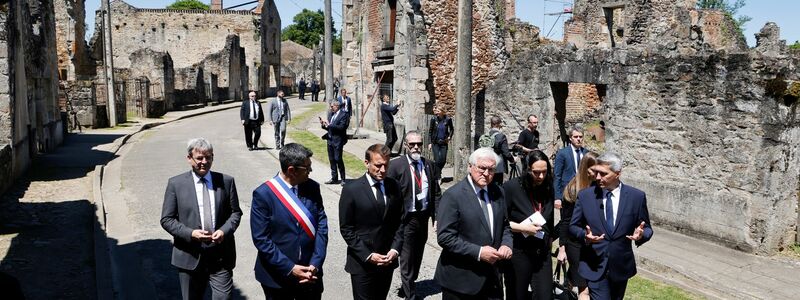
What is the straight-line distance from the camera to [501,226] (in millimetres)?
4805

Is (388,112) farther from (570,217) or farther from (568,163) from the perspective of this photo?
(570,217)

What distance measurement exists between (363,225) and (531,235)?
136 centimetres

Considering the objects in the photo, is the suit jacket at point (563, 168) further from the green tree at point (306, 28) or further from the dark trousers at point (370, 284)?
the green tree at point (306, 28)

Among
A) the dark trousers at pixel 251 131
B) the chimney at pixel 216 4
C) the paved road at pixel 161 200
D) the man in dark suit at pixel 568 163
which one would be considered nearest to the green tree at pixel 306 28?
the chimney at pixel 216 4

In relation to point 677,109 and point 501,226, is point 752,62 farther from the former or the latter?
point 501,226

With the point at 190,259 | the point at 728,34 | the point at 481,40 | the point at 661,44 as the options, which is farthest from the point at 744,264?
the point at 728,34

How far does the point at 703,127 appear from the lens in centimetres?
934

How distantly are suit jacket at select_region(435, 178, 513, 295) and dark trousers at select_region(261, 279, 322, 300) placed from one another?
3.12ft

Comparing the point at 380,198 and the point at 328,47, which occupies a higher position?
the point at 328,47

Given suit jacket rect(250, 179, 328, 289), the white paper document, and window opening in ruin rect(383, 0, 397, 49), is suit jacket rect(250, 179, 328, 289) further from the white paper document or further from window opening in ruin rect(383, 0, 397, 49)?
window opening in ruin rect(383, 0, 397, 49)

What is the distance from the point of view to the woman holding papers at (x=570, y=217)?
5652 mm

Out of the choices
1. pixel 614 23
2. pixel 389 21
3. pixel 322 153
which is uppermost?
pixel 614 23

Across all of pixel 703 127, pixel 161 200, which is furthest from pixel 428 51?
pixel 703 127

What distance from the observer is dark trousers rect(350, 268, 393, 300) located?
5.00m
